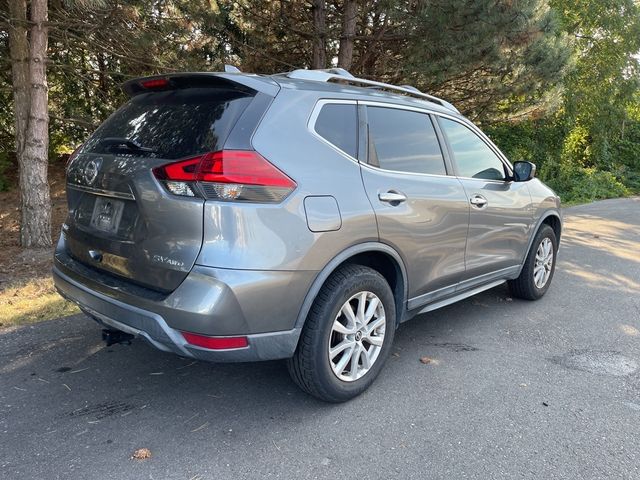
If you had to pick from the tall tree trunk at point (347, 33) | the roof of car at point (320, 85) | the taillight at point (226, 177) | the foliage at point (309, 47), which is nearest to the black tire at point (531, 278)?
the roof of car at point (320, 85)

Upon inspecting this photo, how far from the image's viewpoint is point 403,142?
3418 mm

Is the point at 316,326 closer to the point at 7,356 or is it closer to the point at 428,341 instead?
the point at 428,341

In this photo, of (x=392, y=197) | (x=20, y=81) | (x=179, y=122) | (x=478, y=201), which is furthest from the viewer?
(x=20, y=81)

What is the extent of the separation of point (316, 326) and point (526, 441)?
127 centimetres

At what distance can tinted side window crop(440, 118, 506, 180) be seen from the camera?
3896mm

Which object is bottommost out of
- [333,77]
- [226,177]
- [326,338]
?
[326,338]

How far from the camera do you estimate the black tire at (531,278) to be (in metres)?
4.83

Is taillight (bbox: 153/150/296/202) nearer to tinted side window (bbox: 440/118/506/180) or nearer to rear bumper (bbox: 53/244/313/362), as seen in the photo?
rear bumper (bbox: 53/244/313/362)

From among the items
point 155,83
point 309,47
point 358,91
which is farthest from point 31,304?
point 309,47

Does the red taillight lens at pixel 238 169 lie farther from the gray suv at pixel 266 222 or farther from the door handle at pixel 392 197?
the door handle at pixel 392 197

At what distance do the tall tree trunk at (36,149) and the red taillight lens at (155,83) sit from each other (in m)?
4.66

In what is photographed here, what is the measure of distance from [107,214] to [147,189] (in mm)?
422

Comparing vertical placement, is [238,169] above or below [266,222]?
above

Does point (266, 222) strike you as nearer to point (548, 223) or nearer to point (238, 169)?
point (238, 169)
